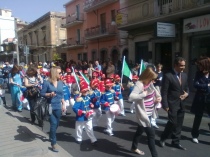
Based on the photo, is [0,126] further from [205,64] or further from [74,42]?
[74,42]

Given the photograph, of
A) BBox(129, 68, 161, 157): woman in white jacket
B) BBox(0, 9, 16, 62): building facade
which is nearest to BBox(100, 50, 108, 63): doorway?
BBox(129, 68, 161, 157): woman in white jacket

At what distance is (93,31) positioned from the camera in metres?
24.0

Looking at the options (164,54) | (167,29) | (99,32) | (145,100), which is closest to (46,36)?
(99,32)

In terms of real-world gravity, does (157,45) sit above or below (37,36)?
below

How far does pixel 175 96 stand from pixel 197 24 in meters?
8.64

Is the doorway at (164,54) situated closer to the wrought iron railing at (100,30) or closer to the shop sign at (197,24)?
the shop sign at (197,24)

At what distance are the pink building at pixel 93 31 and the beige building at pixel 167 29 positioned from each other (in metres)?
2.59

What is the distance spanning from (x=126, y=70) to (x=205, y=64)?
138 inches

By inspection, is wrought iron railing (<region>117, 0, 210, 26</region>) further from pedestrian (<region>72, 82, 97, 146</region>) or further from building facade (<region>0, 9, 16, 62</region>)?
building facade (<region>0, 9, 16, 62</region>)

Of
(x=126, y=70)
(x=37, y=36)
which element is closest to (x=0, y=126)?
(x=126, y=70)

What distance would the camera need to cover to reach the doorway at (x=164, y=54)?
15133 mm

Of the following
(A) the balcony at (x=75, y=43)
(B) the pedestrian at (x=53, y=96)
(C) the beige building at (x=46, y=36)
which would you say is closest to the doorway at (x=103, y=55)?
(A) the balcony at (x=75, y=43)

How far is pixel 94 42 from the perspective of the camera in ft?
80.1

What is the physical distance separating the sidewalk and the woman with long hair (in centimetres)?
179
